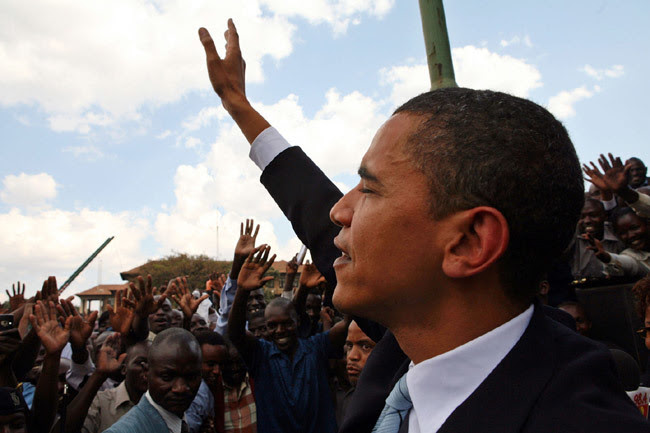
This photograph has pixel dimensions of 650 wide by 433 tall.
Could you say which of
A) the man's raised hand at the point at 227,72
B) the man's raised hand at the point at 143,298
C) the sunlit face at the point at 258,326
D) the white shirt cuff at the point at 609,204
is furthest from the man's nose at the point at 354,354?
the white shirt cuff at the point at 609,204

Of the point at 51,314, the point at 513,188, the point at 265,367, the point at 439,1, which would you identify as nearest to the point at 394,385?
the point at 513,188

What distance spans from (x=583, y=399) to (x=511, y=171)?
459 millimetres

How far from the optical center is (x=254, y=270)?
4223mm

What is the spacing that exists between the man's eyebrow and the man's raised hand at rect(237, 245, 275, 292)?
2.99 m

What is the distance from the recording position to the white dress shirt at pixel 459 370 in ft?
3.42

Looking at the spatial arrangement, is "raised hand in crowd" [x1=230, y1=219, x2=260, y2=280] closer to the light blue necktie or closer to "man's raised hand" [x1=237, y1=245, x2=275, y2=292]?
"man's raised hand" [x1=237, y1=245, x2=275, y2=292]

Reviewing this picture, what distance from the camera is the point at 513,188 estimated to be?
3.40ft

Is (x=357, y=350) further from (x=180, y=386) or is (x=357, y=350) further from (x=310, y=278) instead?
(x=180, y=386)

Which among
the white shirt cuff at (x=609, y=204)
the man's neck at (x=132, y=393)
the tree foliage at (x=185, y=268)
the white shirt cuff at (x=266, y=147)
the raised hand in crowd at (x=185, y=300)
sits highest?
the tree foliage at (x=185, y=268)

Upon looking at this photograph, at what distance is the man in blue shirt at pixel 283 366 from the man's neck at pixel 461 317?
3071 mm

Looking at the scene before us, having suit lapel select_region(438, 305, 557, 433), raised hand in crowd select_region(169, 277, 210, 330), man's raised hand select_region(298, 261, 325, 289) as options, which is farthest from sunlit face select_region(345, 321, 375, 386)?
suit lapel select_region(438, 305, 557, 433)

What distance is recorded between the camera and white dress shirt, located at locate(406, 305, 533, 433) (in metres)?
1.04

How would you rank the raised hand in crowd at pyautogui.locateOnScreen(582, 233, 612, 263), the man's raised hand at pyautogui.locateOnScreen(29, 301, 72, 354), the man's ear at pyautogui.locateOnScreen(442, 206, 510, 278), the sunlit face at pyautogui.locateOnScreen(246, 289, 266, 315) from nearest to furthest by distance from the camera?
the man's ear at pyautogui.locateOnScreen(442, 206, 510, 278)
the man's raised hand at pyautogui.locateOnScreen(29, 301, 72, 354)
the raised hand in crowd at pyautogui.locateOnScreen(582, 233, 612, 263)
the sunlit face at pyautogui.locateOnScreen(246, 289, 266, 315)

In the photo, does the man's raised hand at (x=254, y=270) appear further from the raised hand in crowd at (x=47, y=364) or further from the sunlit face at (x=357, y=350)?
the raised hand in crowd at (x=47, y=364)
